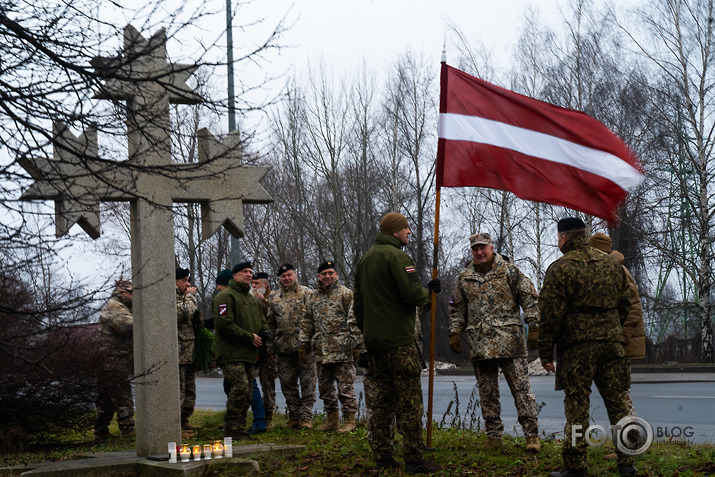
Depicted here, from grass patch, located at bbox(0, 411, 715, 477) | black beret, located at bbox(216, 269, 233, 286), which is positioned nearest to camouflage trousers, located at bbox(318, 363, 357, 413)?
grass patch, located at bbox(0, 411, 715, 477)

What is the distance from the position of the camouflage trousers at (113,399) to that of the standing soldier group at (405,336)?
0.07ft

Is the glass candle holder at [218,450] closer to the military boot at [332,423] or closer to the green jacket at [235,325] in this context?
the green jacket at [235,325]

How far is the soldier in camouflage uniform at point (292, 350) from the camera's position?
11875 mm

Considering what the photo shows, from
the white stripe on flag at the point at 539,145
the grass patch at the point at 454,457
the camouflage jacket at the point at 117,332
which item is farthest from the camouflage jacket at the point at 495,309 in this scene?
the camouflage jacket at the point at 117,332

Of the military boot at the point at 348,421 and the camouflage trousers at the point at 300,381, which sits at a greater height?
the camouflage trousers at the point at 300,381

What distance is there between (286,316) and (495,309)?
4002 millimetres

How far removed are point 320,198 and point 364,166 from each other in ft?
7.73

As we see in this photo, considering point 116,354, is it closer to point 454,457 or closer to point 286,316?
point 286,316

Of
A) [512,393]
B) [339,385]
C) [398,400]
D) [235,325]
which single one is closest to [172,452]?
[398,400]

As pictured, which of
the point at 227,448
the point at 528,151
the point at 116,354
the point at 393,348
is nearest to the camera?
the point at 393,348

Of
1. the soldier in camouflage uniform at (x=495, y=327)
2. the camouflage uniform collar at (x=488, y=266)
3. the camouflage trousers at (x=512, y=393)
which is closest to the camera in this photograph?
the camouflage trousers at (x=512, y=393)

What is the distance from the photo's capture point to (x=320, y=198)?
115 ft

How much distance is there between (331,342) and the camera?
11.2 metres

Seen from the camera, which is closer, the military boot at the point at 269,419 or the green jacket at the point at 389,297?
the green jacket at the point at 389,297
